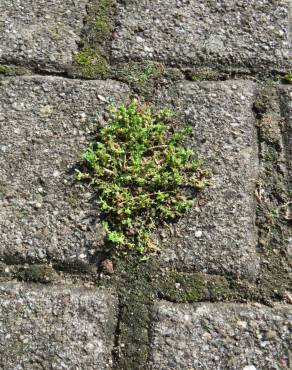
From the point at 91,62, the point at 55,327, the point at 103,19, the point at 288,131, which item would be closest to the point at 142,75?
the point at 91,62

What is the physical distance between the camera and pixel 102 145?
1.77m

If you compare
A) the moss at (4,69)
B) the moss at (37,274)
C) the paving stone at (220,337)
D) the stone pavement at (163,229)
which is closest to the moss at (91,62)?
the stone pavement at (163,229)

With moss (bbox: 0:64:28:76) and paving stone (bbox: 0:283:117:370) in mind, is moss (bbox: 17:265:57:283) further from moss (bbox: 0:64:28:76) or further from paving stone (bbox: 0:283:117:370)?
moss (bbox: 0:64:28:76)

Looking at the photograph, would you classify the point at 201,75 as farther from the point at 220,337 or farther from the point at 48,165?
the point at 220,337

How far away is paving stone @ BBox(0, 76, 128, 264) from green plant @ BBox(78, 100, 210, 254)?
5cm

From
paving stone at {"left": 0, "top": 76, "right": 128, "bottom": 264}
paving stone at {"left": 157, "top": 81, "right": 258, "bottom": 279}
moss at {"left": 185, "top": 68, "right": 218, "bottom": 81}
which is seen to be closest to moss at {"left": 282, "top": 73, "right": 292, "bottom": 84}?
paving stone at {"left": 157, "top": 81, "right": 258, "bottom": 279}

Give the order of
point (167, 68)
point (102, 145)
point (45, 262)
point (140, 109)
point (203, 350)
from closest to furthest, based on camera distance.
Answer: point (203, 350) < point (45, 262) < point (102, 145) < point (140, 109) < point (167, 68)

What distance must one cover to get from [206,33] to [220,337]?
1127 mm

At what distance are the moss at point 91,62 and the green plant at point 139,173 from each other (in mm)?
190

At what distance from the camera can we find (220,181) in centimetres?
175

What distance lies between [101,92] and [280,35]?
0.72 metres

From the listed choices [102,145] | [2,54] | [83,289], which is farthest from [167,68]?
[83,289]

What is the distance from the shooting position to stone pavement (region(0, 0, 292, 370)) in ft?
4.92

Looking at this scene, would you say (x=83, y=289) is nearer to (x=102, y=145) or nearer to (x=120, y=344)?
(x=120, y=344)
